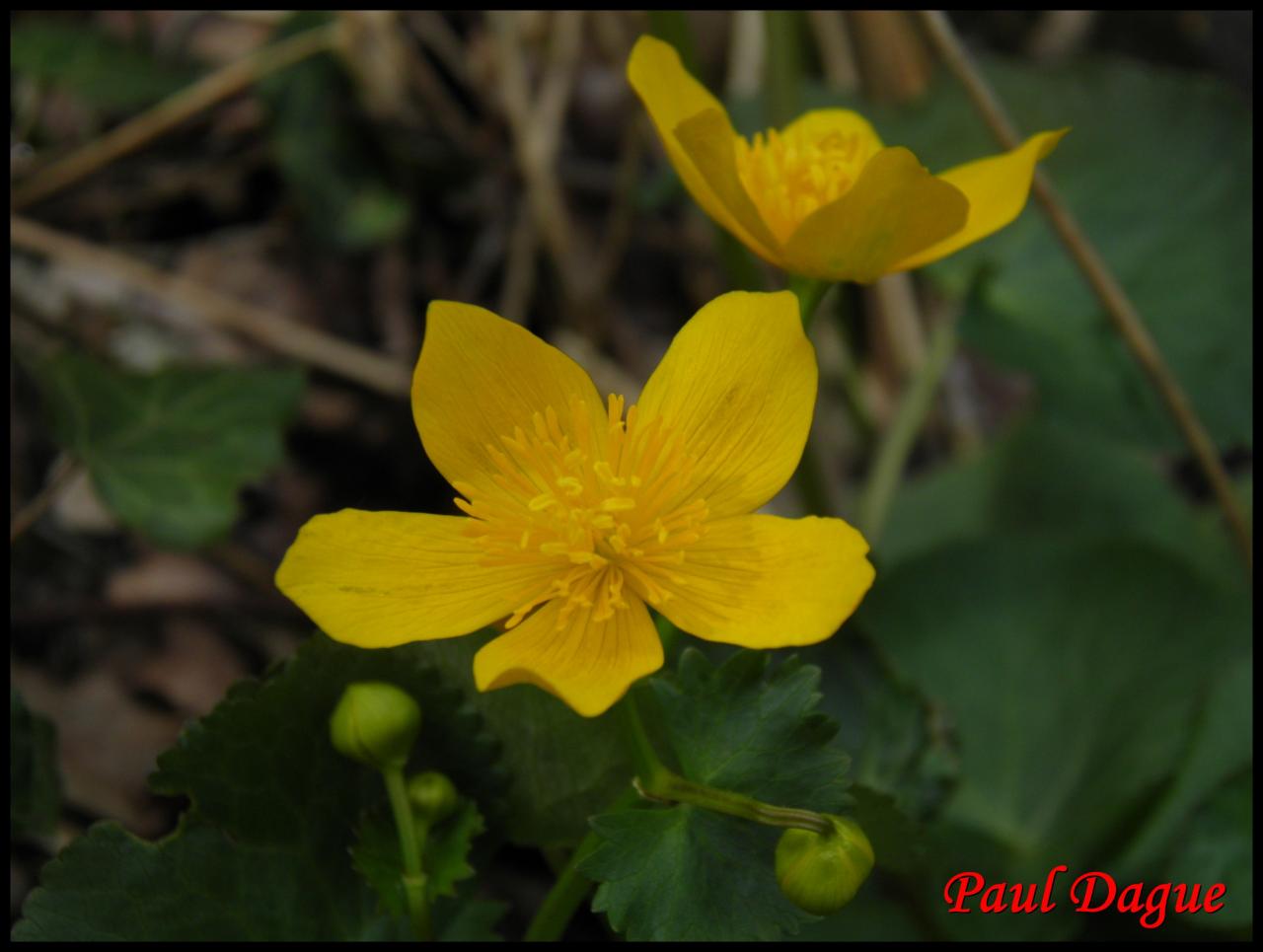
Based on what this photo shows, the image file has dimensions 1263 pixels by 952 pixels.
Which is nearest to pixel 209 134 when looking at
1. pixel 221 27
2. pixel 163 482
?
pixel 221 27

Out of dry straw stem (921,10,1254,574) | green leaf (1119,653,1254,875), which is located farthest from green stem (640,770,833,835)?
dry straw stem (921,10,1254,574)

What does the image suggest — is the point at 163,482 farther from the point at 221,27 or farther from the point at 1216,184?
the point at 1216,184

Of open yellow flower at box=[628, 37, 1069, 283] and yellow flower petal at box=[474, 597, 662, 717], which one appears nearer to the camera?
yellow flower petal at box=[474, 597, 662, 717]

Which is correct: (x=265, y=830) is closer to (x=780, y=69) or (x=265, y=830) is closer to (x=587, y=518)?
(x=587, y=518)

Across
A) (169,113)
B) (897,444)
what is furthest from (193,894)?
(169,113)

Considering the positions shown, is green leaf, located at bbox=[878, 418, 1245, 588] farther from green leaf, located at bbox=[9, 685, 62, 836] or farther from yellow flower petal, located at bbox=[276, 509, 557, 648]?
green leaf, located at bbox=[9, 685, 62, 836]

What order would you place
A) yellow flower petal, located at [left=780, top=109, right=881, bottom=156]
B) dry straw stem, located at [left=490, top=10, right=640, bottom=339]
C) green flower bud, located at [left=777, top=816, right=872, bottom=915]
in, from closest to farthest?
green flower bud, located at [left=777, top=816, right=872, bottom=915] → yellow flower petal, located at [left=780, top=109, right=881, bottom=156] → dry straw stem, located at [left=490, top=10, right=640, bottom=339]

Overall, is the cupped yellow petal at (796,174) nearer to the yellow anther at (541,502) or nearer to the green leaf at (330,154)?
the yellow anther at (541,502)

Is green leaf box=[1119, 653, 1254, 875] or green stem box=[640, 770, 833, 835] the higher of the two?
green stem box=[640, 770, 833, 835]
